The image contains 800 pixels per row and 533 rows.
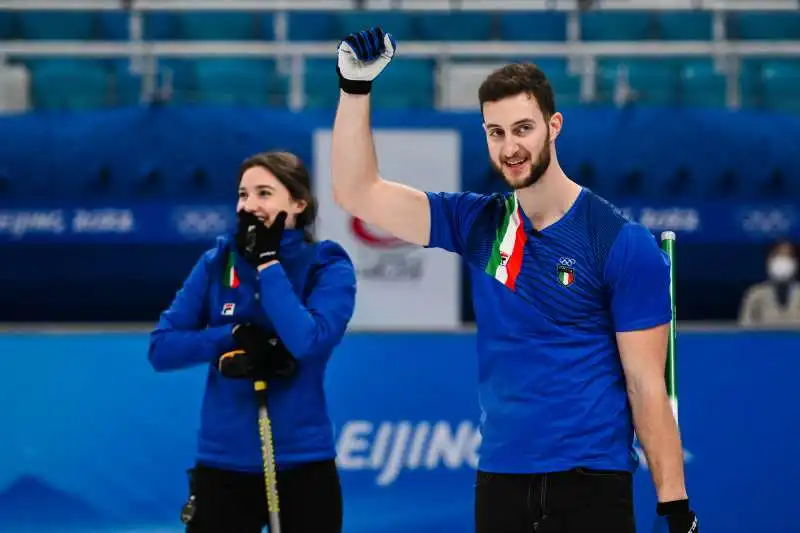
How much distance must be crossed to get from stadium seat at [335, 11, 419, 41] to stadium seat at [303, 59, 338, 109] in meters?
0.87

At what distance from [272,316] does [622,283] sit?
104 centimetres

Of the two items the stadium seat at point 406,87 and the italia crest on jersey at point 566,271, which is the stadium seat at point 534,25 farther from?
the italia crest on jersey at point 566,271

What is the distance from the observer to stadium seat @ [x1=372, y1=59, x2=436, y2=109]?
10.7m

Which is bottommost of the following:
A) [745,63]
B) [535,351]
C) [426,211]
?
[535,351]

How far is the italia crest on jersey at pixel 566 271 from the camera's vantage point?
8.64 feet

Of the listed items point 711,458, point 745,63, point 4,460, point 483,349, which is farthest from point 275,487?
point 745,63

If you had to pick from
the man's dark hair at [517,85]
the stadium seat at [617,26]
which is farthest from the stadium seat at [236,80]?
the man's dark hair at [517,85]

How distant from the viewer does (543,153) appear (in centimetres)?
263

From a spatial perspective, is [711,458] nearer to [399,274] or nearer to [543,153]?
[543,153]

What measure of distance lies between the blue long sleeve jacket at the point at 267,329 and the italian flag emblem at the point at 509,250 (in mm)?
681

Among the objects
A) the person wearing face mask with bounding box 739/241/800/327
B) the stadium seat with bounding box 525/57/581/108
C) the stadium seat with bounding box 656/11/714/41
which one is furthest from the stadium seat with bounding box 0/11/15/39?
the person wearing face mask with bounding box 739/241/800/327

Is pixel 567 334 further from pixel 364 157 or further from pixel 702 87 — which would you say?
pixel 702 87

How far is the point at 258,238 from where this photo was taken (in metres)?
3.26

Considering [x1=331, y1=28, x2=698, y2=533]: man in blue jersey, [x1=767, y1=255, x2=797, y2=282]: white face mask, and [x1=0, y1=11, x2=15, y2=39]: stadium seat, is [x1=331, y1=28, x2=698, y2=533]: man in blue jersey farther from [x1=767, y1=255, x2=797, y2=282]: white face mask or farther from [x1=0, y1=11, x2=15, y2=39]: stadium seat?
[x1=0, y1=11, x2=15, y2=39]: stadium seat
